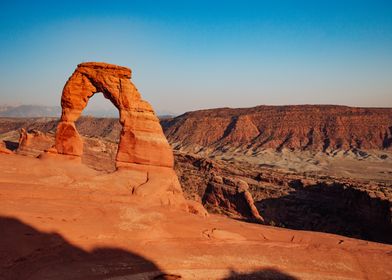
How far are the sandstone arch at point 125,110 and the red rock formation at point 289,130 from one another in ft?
243

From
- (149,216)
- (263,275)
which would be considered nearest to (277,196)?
(149,216)

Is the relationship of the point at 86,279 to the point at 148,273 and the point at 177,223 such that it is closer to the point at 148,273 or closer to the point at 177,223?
the point at 148,273

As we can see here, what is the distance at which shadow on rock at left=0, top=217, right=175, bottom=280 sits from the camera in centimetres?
841

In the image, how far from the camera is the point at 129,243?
34.4 feet

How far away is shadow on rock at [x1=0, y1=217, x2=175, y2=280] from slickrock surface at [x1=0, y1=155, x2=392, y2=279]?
0.02m

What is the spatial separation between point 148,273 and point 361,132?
97456 millimetres

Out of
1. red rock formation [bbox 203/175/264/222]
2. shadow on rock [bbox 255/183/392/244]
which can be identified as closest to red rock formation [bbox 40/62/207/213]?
red rock formation [bbox 203/175/264/222]

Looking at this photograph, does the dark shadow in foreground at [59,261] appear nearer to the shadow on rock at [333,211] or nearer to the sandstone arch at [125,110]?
the sandstone arch at [125,110]

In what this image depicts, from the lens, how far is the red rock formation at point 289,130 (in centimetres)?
9150

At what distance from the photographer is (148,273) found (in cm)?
912

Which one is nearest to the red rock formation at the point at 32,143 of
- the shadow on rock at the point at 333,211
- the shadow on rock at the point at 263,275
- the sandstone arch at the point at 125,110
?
the sandstone arch at the point at 125,110

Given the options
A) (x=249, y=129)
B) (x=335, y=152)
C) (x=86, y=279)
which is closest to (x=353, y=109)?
(x=335, y=152)

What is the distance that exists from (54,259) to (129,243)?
7.45 feet

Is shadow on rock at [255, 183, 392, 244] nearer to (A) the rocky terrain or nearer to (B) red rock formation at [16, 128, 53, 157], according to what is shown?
(A) the rocky terrain
